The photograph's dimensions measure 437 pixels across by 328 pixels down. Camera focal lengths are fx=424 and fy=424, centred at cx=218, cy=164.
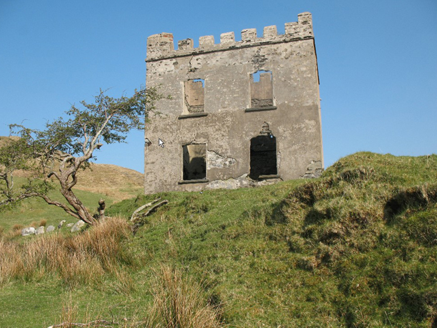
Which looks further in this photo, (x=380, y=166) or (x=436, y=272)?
(x=380, y=166)

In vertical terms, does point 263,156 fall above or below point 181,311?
above

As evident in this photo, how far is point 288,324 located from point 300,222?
308cm

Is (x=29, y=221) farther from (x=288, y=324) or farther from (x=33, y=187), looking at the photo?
(x=288, y=324)

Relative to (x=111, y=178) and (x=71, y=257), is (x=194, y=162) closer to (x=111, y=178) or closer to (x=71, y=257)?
(x=71, y=257)

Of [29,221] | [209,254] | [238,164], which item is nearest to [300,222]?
[209,254]

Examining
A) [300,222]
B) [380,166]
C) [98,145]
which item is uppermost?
[98,145]

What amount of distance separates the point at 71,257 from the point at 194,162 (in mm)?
13023

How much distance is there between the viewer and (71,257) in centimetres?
1066

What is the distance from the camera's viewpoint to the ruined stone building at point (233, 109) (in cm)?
1834

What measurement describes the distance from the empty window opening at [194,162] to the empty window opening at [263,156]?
2.76 meters

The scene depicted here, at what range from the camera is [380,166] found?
33.1 ft

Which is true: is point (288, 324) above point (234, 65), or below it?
below

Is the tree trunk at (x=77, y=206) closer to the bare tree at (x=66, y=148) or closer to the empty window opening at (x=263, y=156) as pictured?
the bare tree at (x=66, y=148)

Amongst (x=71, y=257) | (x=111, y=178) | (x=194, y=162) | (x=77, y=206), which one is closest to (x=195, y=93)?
(x=194, y=162)
